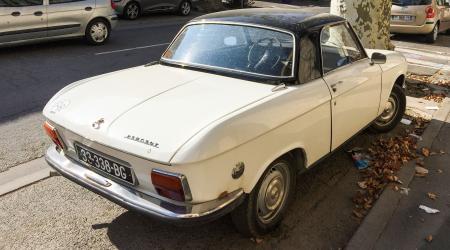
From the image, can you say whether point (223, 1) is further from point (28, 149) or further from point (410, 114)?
point (28, 149)

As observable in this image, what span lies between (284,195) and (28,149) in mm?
3046

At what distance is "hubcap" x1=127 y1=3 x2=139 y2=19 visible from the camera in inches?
632

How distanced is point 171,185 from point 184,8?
1648cm

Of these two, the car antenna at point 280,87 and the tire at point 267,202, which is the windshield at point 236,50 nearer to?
the car antenna at point 280,87

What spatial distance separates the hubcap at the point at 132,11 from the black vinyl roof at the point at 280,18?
1232cm

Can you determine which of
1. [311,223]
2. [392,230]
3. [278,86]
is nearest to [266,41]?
[278,86]

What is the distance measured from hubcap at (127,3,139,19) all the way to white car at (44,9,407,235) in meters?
12.3

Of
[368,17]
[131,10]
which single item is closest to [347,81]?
[368,17]

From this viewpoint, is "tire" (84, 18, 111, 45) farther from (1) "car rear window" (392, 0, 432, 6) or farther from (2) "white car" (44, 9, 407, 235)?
(1) "car rear window" (392, 0, 432, 6)

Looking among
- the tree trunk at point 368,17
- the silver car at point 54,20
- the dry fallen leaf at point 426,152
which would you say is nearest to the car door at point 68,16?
the silver car at point 54,20

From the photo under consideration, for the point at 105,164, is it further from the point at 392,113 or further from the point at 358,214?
the point at 392,113

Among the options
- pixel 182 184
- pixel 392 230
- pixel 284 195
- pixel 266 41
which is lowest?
pixel 392 230

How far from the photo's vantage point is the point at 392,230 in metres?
3.71

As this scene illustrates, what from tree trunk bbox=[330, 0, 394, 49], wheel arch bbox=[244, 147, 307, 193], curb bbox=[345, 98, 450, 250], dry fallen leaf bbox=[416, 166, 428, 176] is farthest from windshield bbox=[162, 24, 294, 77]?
tree trunk bbox=[330, 0, 394, 49]
